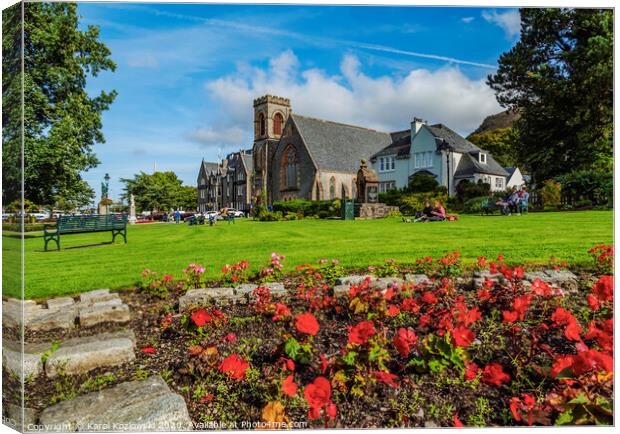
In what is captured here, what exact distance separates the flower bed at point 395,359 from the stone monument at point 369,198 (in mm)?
15006

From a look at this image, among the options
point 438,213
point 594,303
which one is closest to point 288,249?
point 594,303

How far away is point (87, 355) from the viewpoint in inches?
120

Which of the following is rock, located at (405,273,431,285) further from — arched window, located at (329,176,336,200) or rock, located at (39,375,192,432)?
arched window, located at (329,176,336,200)

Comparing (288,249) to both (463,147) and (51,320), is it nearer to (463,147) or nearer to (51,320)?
(463,147)

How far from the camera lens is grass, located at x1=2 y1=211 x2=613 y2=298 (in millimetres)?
4343

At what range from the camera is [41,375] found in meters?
2.95

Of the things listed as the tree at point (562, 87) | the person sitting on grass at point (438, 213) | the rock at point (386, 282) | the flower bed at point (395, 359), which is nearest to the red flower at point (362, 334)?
the flower bed at point (395, 359)

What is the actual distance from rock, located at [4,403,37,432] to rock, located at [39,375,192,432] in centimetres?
16

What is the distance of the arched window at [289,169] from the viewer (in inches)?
1465

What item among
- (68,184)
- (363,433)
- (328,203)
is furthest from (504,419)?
(328,203)

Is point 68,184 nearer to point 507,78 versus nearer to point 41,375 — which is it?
point 41,375

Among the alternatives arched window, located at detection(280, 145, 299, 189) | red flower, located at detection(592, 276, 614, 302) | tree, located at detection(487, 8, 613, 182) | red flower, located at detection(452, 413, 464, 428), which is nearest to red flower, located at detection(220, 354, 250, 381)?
red flower, located at detection(452, 413, 464, 428)

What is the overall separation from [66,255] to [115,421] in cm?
311

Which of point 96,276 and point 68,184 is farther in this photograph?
point 96,276
